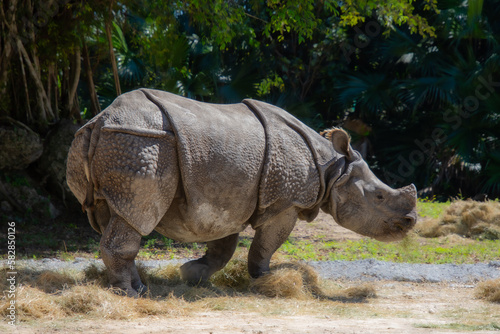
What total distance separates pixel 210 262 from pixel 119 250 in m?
1.30

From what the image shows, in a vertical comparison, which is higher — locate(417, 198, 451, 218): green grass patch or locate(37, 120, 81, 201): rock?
locate(37, 120, 81, 201): rock

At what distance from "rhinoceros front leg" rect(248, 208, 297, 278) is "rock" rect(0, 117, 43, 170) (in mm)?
5059

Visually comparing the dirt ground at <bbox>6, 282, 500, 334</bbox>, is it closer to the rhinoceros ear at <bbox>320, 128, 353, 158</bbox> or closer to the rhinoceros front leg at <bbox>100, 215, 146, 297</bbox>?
the rhinoceros front leg at <bbox>100, 215, 146, 297</bbox>

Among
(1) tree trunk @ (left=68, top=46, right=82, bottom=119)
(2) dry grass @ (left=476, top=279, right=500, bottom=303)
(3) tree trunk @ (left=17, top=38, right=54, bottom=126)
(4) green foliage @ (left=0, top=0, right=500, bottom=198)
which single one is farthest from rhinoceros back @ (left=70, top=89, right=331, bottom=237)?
(4) green foliage @ (left=0, top=0, right=500, bottom=198)

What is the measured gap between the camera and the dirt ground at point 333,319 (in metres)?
4.16

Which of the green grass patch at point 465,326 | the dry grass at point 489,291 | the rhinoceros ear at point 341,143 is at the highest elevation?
the rhinoceros ear at point 341,143

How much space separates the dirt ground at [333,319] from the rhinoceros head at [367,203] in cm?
68

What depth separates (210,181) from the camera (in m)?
5.22

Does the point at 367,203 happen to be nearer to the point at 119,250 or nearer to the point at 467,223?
the point at 119,250

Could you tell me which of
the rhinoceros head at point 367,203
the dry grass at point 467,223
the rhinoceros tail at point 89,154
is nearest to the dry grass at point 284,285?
the rhinoceros head at point 367,203

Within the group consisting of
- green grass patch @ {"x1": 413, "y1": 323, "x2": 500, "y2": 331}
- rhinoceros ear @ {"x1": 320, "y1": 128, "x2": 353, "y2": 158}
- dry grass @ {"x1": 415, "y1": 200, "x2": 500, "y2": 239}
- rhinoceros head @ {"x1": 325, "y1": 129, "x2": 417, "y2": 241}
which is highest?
rhinoceros ear @ {"x1": 320, "y1": 128, "x2": 353, "y2": 158}

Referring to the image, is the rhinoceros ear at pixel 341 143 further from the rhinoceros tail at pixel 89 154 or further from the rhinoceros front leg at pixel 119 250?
the rhinoceros tail at pixel 89 154

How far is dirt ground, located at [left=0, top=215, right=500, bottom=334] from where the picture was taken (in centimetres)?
416

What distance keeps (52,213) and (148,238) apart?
164 cm
